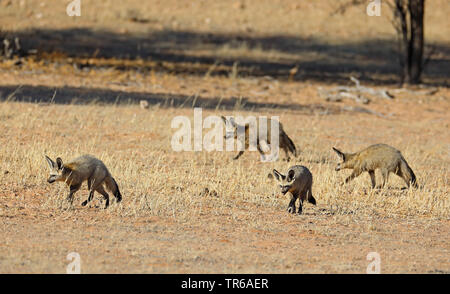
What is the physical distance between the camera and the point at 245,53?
3119cm

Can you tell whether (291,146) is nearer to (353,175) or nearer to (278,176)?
(353,175)

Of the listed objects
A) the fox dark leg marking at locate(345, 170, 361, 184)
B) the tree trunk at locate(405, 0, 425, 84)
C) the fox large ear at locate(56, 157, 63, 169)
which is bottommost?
the fox large ear at locate(56, 157, 63, 169)

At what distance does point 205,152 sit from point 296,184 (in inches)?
205

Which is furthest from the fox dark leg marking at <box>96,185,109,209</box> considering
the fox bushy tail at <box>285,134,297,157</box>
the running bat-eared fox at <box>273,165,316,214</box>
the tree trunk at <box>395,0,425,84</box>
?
the tree trunk at <box>395,0,425,84</box>

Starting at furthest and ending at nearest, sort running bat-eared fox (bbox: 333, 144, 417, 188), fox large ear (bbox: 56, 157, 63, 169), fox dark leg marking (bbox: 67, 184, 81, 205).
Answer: running bat-eared fox (bbox: 333, 144, 417, 188) → fox dark leg marking (bbox: 67, 184, 81, 205) → fox large ear (bbox: 56, 157, 63, 169)

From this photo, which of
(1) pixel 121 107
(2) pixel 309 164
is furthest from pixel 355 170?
(1) pixel 121 107

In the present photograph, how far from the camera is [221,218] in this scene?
1034cm

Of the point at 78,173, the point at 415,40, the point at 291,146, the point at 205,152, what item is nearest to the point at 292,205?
the point at 78,173

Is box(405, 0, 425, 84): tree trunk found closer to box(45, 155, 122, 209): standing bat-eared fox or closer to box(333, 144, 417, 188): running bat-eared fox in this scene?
box(333, 144, 417, 188): running bat-eared fox

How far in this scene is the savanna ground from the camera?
28.8 ft

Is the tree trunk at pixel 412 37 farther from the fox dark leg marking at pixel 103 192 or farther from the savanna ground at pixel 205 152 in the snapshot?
the fox dark leg marking at pixel 103 192

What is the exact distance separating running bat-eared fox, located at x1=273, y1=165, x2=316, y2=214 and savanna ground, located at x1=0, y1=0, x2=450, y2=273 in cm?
21

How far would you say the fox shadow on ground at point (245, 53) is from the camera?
2777 cm
